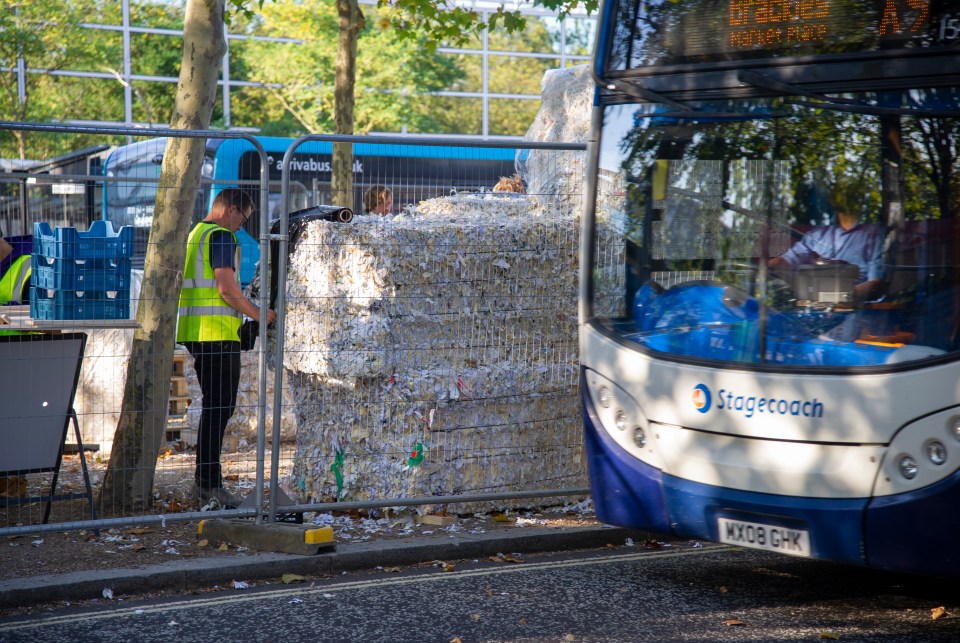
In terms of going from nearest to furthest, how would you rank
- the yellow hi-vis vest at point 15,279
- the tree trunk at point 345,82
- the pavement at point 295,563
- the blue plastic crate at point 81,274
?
the pavement at point 295,563, the blue plastic crate at point 81,274, the yellow hi-vis vest at point 15,279, the tree trunk at point 345,82

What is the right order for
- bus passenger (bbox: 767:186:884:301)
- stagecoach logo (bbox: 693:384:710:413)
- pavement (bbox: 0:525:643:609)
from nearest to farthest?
1. bus passenger (bbox: 767:186:884:301)
2. stagecoach logo (bbox: 693:384:710:413)
3. pavement (bbox: 0:525:643:609)

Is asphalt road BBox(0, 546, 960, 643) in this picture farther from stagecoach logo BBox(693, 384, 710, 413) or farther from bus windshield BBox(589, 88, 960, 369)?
bus windshield BBox(589, 88, 960, 369)

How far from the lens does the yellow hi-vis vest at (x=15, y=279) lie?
25.2 ft

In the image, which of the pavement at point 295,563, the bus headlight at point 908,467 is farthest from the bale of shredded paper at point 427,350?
the bus headlight at point 908,467

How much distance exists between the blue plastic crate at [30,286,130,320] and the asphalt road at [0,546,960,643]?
5.90ft

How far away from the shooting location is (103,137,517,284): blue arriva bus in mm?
7711

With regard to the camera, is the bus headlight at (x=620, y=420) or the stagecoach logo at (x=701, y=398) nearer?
the stagecoach logo at (x=701, y=398)

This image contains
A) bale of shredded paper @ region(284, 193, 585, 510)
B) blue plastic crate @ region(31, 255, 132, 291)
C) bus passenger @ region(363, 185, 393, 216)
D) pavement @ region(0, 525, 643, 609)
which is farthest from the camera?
bus passenger @ region(363, 185, 393, 216)

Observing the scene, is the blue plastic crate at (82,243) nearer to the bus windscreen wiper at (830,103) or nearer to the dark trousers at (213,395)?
the dark trousers at (213,395)

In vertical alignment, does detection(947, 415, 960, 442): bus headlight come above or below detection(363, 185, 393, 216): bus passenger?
below

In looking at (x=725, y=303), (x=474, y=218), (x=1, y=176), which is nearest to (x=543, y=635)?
(x=725, y=303)

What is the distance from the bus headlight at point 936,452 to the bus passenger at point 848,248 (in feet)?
2.32

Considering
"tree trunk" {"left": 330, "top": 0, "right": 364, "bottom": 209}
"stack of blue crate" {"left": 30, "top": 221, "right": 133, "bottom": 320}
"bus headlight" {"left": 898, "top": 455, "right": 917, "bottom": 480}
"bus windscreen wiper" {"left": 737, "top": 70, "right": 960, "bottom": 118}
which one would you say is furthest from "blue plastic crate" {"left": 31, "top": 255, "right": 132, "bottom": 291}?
"tree trunk" {"left": 330, "top": 0, "right": 364, "bottom": 209}

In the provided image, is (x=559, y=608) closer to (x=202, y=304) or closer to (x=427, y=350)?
(x=427, y=350)
